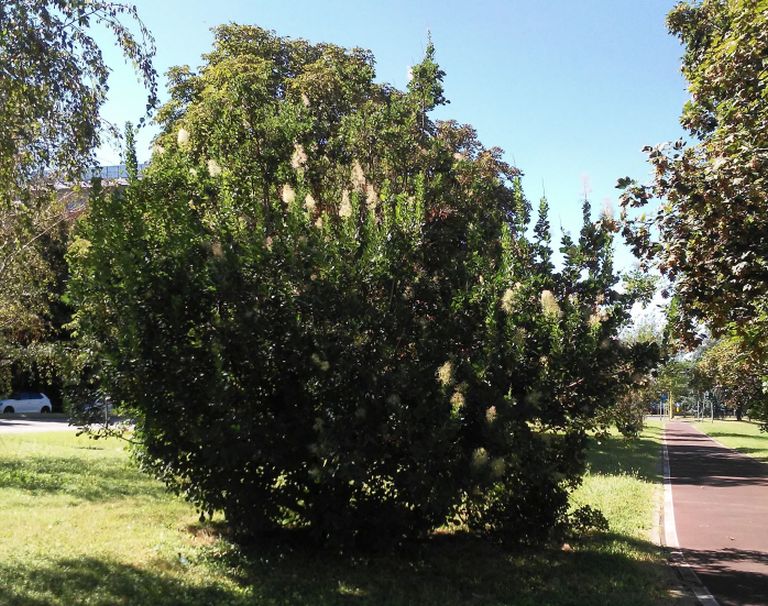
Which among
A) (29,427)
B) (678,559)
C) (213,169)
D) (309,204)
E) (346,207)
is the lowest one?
(678,559)

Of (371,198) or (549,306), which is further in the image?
(371,198)

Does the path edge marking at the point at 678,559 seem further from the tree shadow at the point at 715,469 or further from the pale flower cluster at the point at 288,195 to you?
the pale flower cluster at the point at 288,195

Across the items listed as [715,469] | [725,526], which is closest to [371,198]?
[725,526]

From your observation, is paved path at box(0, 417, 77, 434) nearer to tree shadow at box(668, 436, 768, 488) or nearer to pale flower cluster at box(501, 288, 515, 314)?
tree shadow at box(668, 436, 768, 488)

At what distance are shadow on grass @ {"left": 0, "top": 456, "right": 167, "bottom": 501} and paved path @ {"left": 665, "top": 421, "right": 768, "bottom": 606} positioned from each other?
26.8ft

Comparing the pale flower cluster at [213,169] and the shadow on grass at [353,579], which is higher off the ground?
the pale flower cluster at [213,169]

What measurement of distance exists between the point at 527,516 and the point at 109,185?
6083mm

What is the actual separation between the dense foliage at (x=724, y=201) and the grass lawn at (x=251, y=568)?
242cm

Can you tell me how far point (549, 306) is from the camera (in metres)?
6.98

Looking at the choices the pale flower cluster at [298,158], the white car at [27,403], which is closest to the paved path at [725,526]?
the pale flower cluster at [298,158]

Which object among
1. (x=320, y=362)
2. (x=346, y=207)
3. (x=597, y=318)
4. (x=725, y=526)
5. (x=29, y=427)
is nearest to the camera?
(x=320, y=362)

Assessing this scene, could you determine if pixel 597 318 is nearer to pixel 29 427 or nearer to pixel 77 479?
pixel 77 479

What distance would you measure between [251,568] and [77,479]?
6.91 meters

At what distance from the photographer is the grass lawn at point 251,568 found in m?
6.41
